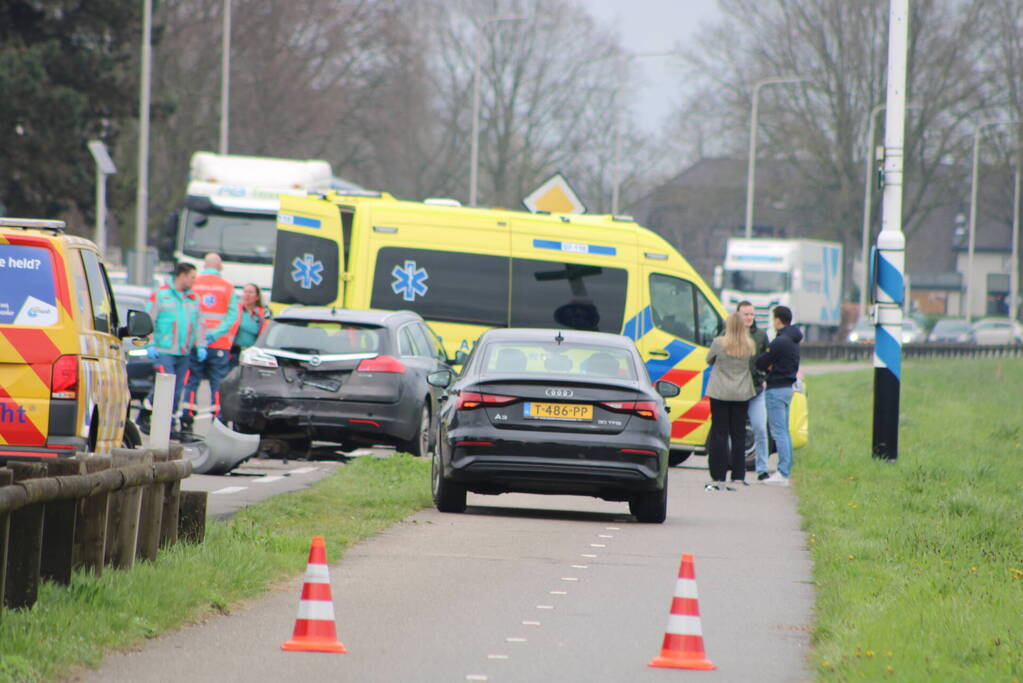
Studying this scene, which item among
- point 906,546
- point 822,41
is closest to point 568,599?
point 906,546

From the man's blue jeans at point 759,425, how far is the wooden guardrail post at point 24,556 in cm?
1052

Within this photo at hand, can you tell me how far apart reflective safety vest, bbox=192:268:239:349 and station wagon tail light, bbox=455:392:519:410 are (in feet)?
23.1

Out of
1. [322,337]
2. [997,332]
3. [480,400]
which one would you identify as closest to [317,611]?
[480,400]

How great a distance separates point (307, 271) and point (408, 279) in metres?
1.17

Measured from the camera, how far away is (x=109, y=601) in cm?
800

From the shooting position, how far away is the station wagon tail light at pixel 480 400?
1312 centimetres

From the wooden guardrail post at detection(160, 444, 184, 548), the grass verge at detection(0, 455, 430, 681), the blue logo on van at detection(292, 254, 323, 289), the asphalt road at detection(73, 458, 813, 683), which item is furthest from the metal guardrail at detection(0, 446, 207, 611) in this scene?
the blue logo on van at detection(292, 254, 323, 289)

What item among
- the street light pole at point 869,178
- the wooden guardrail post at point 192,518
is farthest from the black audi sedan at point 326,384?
the street light pole at point 869,178

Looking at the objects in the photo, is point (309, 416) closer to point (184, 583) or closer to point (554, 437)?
point (554, 437)

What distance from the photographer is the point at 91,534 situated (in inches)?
333

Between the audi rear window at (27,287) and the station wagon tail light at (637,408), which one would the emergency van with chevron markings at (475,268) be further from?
the audi rear window at (27,287)

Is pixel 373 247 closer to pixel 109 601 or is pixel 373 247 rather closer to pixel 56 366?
pixel 56 366

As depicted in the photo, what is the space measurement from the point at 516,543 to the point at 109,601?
414cm

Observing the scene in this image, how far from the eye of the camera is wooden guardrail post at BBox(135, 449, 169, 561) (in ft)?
30.2
